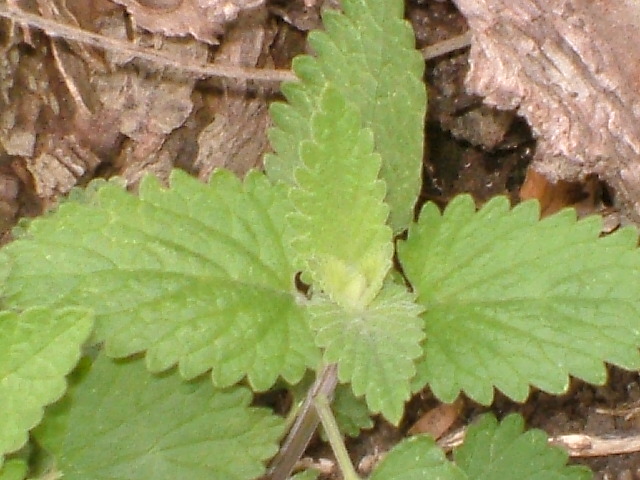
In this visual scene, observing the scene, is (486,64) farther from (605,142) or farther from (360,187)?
(360,187)

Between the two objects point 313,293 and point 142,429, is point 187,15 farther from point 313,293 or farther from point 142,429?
point 142,429

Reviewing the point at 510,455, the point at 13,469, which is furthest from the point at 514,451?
the point at 13,469

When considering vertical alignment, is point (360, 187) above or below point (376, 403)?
above

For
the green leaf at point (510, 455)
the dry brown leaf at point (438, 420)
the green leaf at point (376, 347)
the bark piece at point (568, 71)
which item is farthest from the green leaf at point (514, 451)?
the bark piece at point (568, 71)

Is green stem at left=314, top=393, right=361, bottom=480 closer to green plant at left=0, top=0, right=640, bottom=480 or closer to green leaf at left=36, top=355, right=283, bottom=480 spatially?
green plant at left=0, top=0, right=640, bottom=480

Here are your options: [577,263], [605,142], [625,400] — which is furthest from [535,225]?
[625,400]

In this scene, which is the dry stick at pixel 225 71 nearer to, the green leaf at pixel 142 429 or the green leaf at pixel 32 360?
the green leaf at pixel 142 429

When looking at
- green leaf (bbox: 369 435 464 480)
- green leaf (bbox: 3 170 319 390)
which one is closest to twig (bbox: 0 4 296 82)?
green leaf (bbox: 3 170 319 390)
